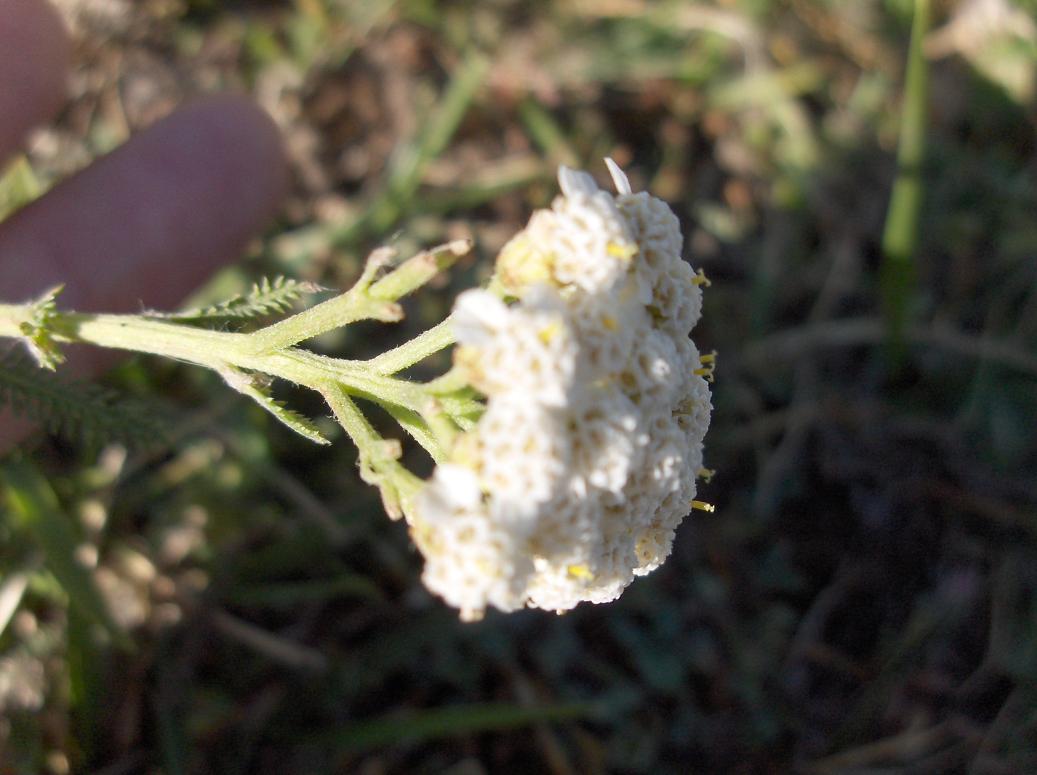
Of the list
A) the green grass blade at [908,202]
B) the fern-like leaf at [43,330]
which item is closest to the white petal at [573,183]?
the fern-like leaf at [43,330]

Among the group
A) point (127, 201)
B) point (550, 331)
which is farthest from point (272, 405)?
point (127, 201)

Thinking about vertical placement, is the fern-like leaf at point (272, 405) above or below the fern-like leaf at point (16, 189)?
below

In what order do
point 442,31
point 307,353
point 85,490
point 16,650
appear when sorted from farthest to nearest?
point 442,31, point 85,490, point 16,650, point 307,353

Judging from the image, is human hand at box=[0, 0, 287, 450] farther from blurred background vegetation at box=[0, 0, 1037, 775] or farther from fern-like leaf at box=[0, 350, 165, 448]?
fern-like leaf at box=[0, 350, 165, 448]

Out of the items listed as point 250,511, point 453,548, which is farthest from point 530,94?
point 453,548

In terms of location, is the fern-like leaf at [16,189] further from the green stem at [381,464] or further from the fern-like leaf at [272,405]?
the green stem at [381,464]

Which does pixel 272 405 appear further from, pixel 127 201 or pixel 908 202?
pixel 908 202

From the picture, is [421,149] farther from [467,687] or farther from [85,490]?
[467,687]
